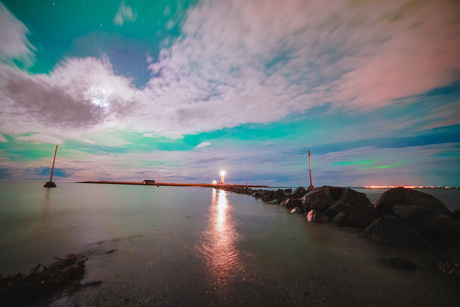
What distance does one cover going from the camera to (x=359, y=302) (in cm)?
261

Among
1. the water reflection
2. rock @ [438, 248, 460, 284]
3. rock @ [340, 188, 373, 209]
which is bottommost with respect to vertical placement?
the water reflection

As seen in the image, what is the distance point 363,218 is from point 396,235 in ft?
7.47

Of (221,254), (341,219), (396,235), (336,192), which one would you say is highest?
(336,192)

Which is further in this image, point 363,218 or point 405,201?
point 363,218

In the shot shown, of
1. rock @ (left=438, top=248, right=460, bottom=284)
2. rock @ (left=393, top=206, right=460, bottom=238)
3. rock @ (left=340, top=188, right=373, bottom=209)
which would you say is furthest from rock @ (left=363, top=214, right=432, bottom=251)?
rock @ (left=340, top=188, right=373, bottom=209)

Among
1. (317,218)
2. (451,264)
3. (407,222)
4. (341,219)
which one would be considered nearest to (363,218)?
(341,219)

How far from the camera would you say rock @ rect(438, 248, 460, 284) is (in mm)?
3318

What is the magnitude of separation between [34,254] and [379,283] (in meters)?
7.86

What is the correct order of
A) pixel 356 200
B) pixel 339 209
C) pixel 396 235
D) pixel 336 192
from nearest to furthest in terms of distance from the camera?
pixel 396 235 < pixel 339 209 < pixel 356 200 < pixel 336 192

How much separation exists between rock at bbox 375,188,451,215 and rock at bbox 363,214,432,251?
202 cm

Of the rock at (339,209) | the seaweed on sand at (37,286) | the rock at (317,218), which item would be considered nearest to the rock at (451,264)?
the rock at (339,209)

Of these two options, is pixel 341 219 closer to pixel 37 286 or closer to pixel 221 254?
pixel 221 254

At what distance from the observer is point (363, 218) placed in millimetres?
7359

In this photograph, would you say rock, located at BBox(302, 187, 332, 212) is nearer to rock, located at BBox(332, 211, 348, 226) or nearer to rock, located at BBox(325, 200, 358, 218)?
rock, located at BBox(325, 200, 358, 218)
